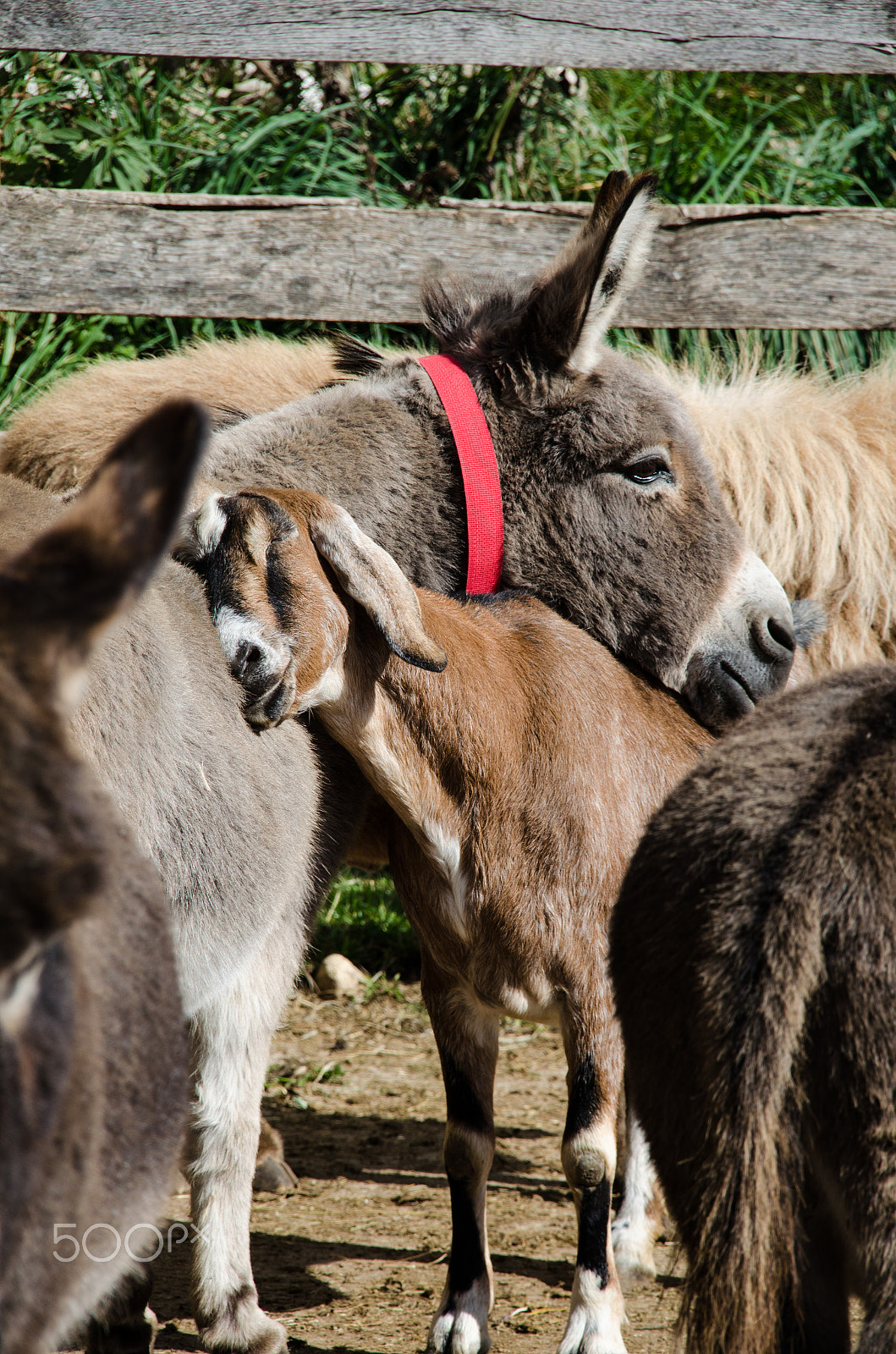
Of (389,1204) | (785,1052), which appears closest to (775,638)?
(785,1052)

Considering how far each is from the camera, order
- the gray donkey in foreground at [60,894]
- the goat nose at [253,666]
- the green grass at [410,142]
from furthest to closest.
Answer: the green grass at [410,142] → the goat nose at [253,666] → the gray donkey in foreground at [60,894]

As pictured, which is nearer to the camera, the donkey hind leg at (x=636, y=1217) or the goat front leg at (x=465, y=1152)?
the goat front leg at (x=465, y=1152)

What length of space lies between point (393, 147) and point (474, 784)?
4438mm

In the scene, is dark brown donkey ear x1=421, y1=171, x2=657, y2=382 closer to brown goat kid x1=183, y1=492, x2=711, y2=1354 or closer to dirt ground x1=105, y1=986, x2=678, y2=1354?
brown goat kid x1=183, y1=492, x2=711, y2=1354

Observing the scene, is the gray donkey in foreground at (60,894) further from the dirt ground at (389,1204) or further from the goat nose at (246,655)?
the dirt ground at (389,1204)

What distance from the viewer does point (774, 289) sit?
4086 mm

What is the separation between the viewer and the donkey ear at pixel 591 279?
312cm

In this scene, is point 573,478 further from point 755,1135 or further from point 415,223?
point 755,1135

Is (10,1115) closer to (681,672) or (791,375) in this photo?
(681,672)

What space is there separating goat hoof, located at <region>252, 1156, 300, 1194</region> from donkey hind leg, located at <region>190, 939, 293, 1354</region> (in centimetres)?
132

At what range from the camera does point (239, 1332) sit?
2.56 m

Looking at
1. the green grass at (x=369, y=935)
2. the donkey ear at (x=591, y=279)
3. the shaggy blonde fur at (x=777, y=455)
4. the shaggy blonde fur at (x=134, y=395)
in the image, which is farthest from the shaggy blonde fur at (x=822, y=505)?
the green grass at (x=369, y=935)

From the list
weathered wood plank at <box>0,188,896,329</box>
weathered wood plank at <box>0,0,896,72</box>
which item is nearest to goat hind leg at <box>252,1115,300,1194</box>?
weathered wood plank at <box>0,188,896,329</box>

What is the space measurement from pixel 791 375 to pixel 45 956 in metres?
3.77
